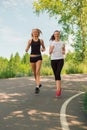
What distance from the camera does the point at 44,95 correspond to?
14.6 metres

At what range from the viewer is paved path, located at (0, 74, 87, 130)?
9.41m

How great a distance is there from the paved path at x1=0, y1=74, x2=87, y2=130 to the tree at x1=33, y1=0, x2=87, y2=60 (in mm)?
29411

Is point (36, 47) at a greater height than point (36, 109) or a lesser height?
greater

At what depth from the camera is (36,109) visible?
1148cm

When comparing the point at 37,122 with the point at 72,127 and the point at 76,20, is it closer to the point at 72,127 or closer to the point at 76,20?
the point at 72,127

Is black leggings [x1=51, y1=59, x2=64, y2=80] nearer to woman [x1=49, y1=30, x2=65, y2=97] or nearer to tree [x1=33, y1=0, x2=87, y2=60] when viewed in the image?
woman [x1=49, y1=30, x2=65, y2=97]

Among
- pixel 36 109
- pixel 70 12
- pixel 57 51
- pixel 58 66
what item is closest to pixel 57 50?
pixel 57 51

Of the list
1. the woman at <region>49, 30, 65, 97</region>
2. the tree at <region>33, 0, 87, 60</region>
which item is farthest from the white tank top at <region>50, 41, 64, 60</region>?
the tree at <region>33, 0, 87, 60</region>

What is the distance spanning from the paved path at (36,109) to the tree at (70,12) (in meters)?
29.4

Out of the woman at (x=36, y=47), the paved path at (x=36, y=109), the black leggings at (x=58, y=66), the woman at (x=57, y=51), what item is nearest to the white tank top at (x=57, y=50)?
the woman at (x=57, y=51)

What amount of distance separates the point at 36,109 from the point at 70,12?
35487 mm

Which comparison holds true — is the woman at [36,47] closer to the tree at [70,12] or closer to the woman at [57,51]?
the woman at [57,51]

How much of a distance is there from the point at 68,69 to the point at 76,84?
1181cm

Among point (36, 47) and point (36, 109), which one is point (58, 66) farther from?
point (36, 109)
